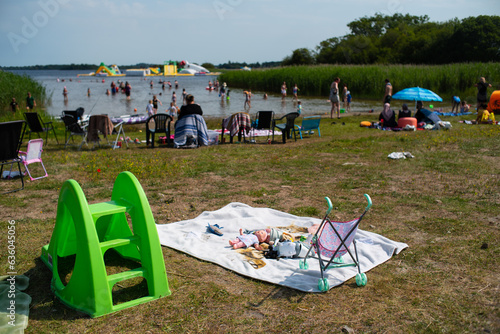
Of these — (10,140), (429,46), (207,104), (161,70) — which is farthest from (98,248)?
(161,70)

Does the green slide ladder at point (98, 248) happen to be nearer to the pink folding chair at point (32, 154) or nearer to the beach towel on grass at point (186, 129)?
the pink folding chair at point (32, 154)

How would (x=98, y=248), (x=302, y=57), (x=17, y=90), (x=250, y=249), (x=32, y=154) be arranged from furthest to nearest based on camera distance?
(x=302, y=57), (x=17, y=90), (x=32, y=154), (x=250, y=249), (x=98, y=248)

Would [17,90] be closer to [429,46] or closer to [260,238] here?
[260,238]

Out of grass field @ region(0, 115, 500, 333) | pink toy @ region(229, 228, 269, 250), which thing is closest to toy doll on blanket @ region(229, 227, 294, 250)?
pink toy @ region(229, 228, 269, 250)

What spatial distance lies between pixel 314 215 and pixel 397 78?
87.4 ft

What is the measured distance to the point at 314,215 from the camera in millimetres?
6004

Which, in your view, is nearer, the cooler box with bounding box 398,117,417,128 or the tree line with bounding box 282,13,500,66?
the cooler box with bounding box 398,117,417,128

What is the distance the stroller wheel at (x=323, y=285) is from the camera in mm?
3873

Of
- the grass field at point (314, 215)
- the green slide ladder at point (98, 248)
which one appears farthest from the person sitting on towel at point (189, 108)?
the green slide ladder at point (98, 248)

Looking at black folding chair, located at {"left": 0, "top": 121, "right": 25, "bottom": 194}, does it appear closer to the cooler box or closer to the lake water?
the cooler box

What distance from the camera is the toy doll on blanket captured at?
4926mm

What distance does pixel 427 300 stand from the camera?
368cm

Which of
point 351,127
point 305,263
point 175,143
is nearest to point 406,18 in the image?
point 351,127

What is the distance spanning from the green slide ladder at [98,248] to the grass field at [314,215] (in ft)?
0.40
